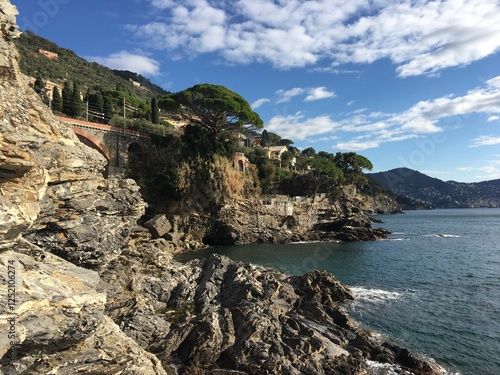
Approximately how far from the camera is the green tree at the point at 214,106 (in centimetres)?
4178

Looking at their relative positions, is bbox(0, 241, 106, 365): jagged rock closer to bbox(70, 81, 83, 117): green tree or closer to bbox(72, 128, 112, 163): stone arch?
bbox(72, 128, 112, 163): stone arch

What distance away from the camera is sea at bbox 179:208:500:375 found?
14312mm

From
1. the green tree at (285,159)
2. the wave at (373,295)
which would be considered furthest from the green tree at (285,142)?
the wave at (373,295)

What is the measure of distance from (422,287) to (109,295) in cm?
2179

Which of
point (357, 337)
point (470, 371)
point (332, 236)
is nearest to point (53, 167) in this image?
point (357, 337)

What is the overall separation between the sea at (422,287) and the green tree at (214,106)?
59.6 feet

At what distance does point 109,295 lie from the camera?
1335 cm

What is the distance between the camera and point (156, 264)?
65.4 feet

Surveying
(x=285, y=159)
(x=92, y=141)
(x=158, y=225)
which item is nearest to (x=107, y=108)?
(x=92, y=141)

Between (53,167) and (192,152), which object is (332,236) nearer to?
(192,152)

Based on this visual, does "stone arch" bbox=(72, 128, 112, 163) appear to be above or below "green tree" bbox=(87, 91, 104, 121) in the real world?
below

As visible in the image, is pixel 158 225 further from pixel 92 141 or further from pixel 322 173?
pixel 322 173

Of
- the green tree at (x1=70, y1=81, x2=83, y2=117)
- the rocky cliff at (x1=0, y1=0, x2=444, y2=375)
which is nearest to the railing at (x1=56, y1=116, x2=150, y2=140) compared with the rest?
the green tree at (x1=70, y1=81, x2=83, y2=117)

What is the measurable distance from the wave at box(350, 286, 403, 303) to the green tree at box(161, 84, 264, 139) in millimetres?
28785
